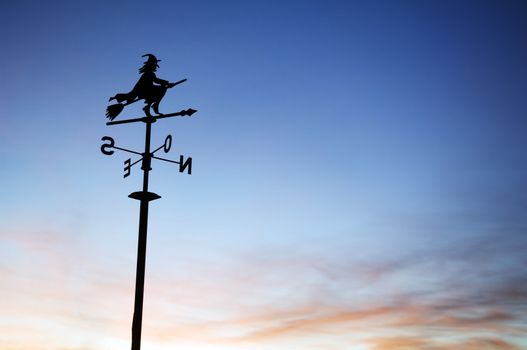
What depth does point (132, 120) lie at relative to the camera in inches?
372

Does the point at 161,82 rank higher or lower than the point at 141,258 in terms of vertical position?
higher

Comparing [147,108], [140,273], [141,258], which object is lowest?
[140,273]

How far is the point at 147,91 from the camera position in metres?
9.80

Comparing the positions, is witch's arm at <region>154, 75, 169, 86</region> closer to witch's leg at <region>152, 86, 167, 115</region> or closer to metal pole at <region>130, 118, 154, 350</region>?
witch's leg at <region>152, 86, 167, 115</region>

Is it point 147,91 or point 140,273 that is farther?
point 147,91

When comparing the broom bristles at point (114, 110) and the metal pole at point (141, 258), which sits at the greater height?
the broom bristles at point (114, 110)

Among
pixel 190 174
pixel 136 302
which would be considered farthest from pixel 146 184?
pixel 136 302

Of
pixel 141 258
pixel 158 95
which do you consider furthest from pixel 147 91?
pixel 141 258

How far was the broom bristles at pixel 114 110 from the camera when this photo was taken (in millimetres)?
10125

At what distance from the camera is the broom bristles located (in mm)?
10125

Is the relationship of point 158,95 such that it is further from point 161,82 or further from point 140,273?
point 140,273

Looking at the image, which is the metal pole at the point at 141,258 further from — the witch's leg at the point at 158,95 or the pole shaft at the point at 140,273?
the witch's leg at the point at 158,95

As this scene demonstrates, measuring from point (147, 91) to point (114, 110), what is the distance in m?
0.84

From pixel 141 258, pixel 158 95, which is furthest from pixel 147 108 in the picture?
pixel 141 258
